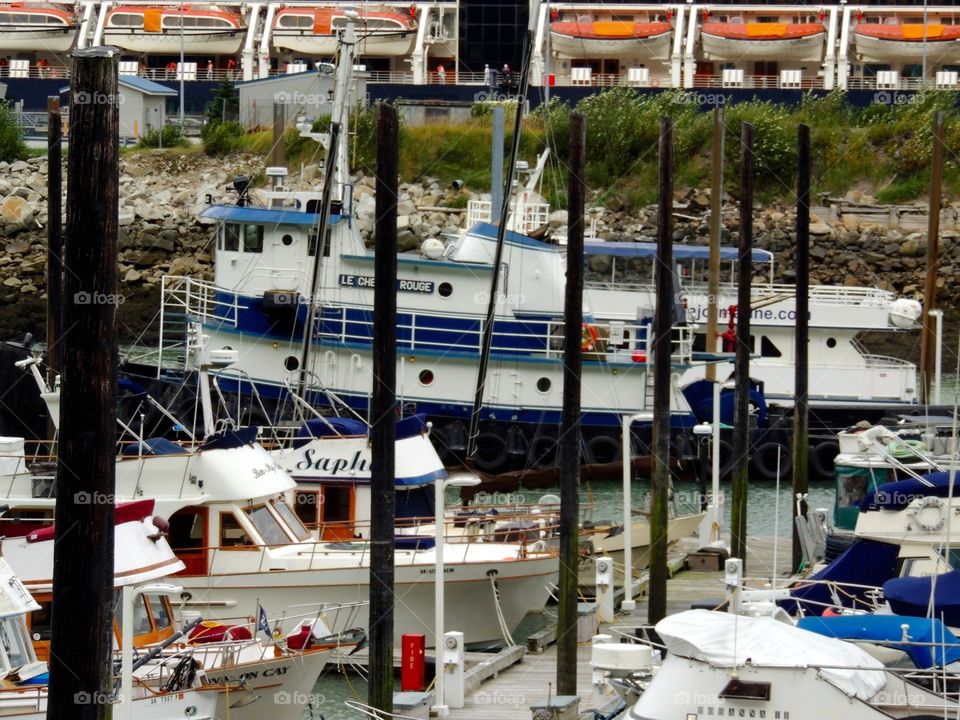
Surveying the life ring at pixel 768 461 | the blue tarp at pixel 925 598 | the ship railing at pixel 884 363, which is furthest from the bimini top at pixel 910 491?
the ship railing at pixel 884 363

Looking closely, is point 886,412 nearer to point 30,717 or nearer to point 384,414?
point 384,414

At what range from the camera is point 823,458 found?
135ft

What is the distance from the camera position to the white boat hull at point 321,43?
8256cm

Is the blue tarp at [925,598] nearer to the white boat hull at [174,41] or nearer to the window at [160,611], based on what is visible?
the window at [160,611]

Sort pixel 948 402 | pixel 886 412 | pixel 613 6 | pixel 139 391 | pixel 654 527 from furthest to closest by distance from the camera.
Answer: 1. pixel 613 6
2. pixel 948 402
3. pixel 886 412
4. pixel 139 391
5. pixel 654 527

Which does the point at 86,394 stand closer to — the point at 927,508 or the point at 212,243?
the point at 927,508

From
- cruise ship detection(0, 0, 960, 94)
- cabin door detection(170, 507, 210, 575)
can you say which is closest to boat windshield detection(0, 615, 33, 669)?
cabin door detection(170, 507, 210, 575)

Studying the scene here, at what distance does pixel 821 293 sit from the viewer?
47.1 m

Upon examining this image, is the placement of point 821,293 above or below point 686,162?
below

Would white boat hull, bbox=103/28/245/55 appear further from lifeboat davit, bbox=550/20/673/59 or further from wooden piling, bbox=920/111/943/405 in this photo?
wooden piling, bbox=920/111/943/405

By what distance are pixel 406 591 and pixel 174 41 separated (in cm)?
6360

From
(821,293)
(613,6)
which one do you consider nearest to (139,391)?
(821,293)

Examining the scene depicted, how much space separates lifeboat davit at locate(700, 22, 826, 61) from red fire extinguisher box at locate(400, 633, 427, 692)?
63142 millimetres

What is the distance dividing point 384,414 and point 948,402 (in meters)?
31.4
